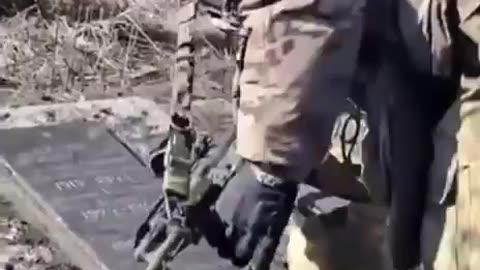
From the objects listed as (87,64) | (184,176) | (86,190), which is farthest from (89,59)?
(184,176)

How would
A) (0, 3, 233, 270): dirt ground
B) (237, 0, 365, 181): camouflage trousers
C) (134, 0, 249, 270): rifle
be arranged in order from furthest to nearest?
1. (0, 3, 233, 270): dirt ground
2. (134, 0, 249, 270): rifle
3. (237, 0, 365, 181): camouflage trousers

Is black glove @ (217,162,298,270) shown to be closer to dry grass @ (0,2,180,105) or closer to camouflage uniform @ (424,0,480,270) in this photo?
camouflage uniform @ (424,0,480,270)

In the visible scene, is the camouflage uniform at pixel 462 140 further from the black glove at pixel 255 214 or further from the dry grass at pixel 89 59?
the dry grass at pixel 89 59

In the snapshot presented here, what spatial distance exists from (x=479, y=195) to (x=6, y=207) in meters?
1.54

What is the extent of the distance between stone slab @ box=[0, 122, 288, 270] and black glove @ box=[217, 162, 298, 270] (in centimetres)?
59

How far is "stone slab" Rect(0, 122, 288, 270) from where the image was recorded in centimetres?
251

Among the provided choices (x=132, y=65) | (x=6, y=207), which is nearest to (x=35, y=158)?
(x=6, y=207)

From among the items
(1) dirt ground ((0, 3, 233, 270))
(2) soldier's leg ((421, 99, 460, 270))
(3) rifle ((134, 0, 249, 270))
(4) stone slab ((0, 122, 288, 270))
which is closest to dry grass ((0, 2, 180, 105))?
(1) dirt ground ((0, 3, 233, 270))

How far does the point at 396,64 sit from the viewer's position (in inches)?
66.2

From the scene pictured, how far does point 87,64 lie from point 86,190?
1.25 metres

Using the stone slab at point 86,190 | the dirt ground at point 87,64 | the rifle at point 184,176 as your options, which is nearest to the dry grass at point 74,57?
the dirt ground at point 87,64

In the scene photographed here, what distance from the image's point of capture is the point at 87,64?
402 centimetres

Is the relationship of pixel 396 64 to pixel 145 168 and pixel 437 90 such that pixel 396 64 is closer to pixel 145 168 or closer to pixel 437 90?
pixel 437 90

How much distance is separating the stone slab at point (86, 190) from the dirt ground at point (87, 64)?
1.43 ft
